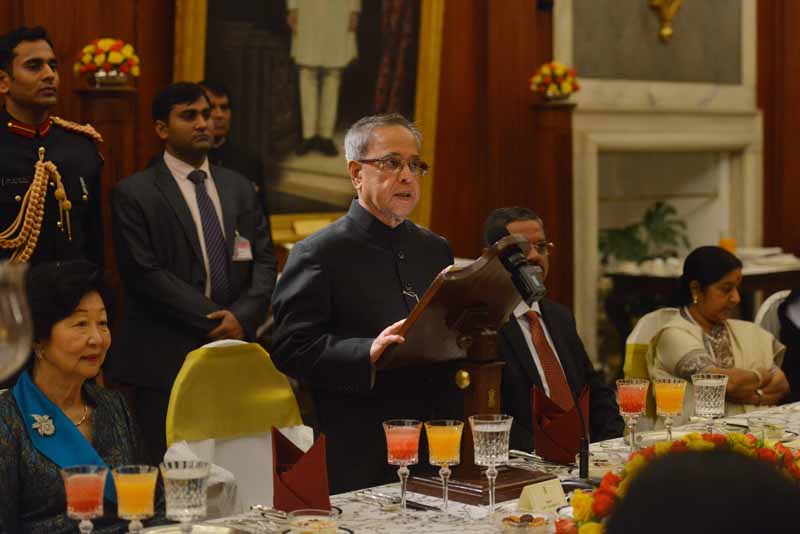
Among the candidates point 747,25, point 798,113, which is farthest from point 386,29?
point 798,113

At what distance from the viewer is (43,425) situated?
293cm

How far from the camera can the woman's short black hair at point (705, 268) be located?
4.79 m

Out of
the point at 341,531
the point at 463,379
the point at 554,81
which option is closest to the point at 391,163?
the point at 463,379

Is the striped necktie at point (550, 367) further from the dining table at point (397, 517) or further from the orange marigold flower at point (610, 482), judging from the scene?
the orange marigold flower at point (610, 482)

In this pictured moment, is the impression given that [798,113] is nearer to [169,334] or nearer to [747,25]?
[747,25]

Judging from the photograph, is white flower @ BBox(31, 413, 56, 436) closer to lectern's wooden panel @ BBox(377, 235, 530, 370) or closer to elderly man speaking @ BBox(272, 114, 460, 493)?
elderly man speaking @ BBox(272, 114, 460, 493)

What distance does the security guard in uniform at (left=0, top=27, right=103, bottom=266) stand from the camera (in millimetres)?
4312

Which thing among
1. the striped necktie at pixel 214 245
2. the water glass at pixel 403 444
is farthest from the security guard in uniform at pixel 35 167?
the water glass at pixel 403 444

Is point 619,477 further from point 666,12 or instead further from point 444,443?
point 666,12

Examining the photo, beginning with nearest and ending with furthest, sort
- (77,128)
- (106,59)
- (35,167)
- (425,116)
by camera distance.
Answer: (35,167) → (77,128) → (106,59) → (425,116)

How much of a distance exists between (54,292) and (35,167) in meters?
1.39

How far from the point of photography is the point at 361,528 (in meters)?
2.65

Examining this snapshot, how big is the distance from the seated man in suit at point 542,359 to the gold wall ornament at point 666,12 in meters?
4.17

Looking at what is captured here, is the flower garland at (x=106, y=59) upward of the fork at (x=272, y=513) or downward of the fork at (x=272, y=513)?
upward
